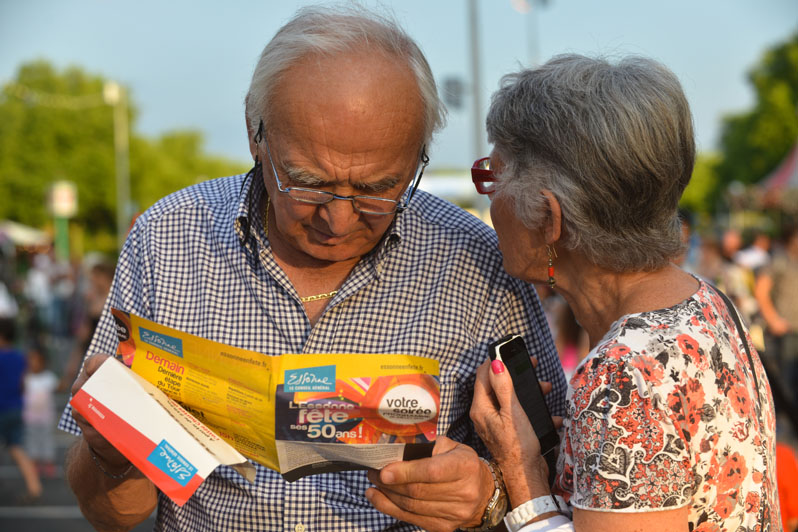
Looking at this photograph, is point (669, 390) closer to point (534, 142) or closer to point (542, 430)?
point (542, 430)

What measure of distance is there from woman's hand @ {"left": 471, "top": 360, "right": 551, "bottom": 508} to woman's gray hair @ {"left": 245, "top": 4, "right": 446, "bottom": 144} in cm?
74

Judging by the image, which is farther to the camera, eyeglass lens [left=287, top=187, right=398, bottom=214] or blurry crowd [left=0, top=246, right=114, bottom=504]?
blurry crowd [left=0, top=246, right=114, bottom=504]

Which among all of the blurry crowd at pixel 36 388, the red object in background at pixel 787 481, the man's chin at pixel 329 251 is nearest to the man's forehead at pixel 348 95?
the man's chin at pixel 329 251

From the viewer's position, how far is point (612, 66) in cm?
200

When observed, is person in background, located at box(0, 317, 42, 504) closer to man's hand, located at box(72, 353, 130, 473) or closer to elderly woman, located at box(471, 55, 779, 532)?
man's hand, located at box(72, 353, 130, 473)

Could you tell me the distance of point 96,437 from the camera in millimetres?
2045

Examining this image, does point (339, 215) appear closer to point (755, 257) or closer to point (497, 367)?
point (497, 367)

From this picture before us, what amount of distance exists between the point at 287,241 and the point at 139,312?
0.46m

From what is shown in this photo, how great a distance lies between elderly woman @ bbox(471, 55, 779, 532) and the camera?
5.67 ft

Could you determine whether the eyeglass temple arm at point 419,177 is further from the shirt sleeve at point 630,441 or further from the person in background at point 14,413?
the person in background at point 14,413

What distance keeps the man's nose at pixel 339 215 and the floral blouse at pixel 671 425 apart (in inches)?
28.7

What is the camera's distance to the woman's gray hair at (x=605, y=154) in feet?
6.19

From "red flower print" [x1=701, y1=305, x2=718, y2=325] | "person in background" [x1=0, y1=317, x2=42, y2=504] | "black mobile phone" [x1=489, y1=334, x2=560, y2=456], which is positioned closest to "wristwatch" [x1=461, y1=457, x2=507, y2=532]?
"black mobile phone" [x1=489, y1=334, x2=560, y2=456]

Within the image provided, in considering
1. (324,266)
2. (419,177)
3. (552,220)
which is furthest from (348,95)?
(552,220)
